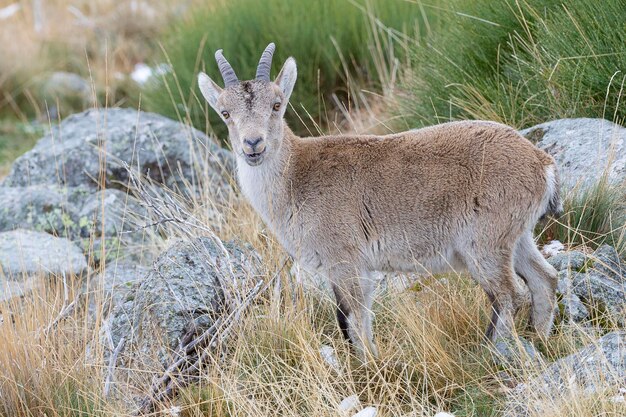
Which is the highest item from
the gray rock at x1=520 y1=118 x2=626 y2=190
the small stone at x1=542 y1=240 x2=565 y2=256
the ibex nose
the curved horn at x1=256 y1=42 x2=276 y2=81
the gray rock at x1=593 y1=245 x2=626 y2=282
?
the curved horn at x1=256 y1=42 x2=276 y2=81

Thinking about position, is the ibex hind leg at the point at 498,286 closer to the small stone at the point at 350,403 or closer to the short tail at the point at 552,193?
the short tail at the point at 552,193

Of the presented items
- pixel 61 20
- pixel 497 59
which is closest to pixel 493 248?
pixel 497 59

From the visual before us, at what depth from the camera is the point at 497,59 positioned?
804 cm

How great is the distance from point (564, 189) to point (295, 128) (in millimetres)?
4765

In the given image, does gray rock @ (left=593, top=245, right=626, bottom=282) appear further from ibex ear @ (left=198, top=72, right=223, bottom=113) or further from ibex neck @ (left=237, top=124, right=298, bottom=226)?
ibex ear @ (left=198, top=72, right=223, bottom=113)

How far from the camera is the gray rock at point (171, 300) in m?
5.66

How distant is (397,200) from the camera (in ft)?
19.2

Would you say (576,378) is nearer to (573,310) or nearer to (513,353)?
(513,353)

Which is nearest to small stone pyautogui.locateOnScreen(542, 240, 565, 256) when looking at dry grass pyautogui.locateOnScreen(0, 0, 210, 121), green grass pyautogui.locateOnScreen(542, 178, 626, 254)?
green grass pyautogui.locateOnScreen(542, 178, 626, 254)

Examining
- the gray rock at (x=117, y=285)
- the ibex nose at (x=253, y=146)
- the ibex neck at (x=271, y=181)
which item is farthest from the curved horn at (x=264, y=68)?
the gray rock at (x=117, y=285)

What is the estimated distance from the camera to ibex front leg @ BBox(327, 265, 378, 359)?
5742 mm

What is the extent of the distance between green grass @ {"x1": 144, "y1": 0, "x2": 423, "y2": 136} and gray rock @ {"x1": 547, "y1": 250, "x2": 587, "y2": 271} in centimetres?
513

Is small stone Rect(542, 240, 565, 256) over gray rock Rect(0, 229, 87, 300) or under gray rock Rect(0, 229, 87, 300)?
over

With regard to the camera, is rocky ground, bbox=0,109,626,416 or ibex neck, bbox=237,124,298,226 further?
ibex neck, bbox=237,124,298,226
